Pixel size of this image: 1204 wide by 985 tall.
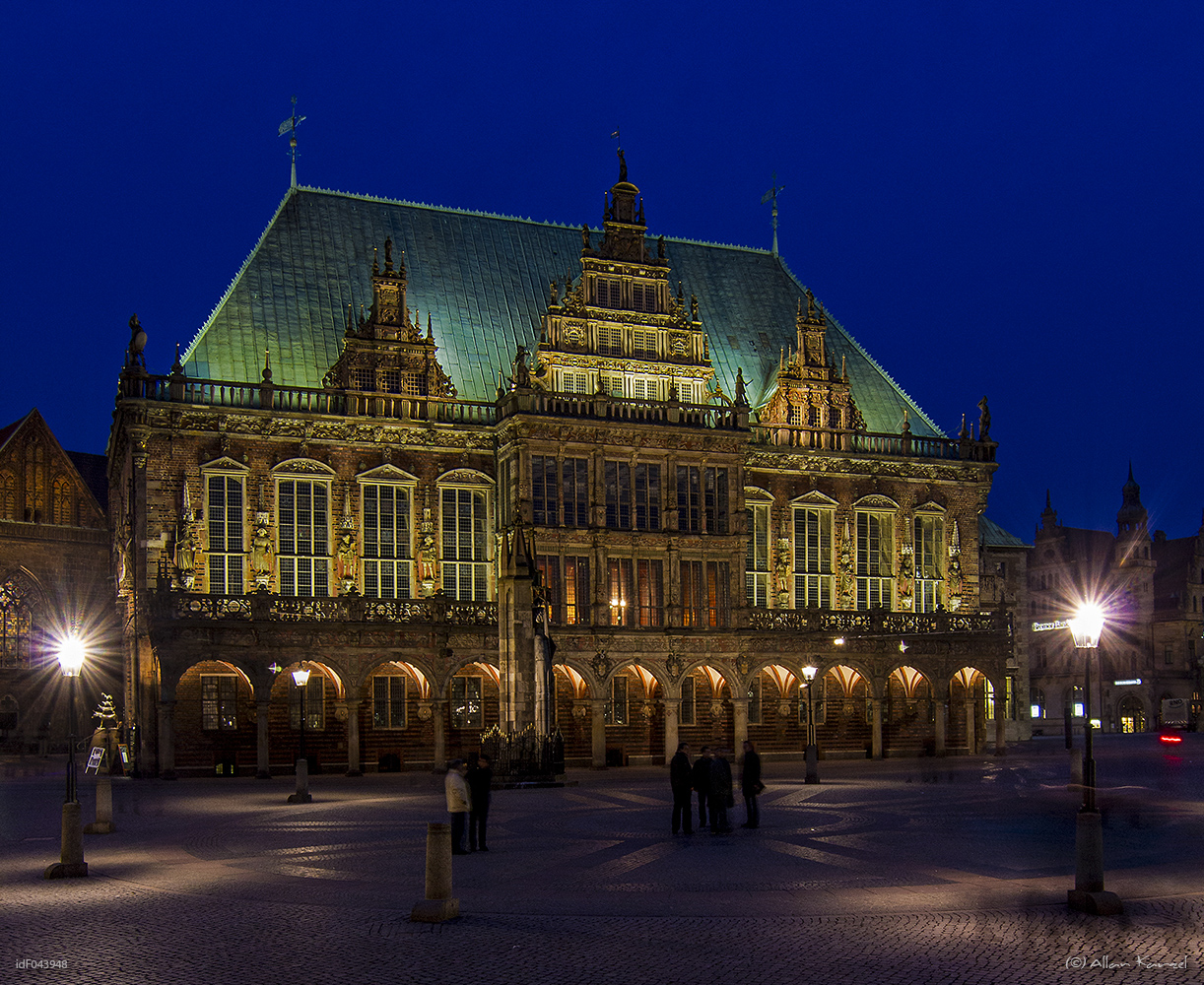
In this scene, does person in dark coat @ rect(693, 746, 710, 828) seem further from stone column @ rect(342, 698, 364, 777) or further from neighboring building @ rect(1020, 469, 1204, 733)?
neighboring building @ rect(1020, 469, 1204, 733)

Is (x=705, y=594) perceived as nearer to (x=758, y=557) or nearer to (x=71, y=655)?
(x=758, y=557)

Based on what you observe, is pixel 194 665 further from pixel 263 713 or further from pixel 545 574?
pixel 545 574

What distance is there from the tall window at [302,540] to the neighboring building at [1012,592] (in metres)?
37.4

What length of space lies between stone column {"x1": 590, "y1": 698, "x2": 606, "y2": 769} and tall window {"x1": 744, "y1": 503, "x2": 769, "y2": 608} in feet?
28.9

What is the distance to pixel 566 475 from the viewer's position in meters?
50.5

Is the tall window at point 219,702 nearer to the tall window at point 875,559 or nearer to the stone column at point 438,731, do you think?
the stone column at point 438,731

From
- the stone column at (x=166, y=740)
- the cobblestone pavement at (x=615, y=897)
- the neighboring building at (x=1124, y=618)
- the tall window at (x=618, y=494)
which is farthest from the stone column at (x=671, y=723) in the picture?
the neighboring building at (x=1124, y=618)

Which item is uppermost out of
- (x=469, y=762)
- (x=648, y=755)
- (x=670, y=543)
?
(x=670, y=543)

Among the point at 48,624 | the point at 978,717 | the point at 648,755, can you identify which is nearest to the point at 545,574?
the point at 648,755

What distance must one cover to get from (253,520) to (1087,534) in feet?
268

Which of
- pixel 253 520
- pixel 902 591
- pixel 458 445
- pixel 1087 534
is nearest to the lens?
pixel 253 520

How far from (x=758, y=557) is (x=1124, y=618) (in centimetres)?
5911

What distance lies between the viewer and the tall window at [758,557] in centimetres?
5516

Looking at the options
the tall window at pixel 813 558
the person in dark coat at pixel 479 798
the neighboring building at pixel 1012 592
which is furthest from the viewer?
the neighboring building at pixel 1012 592
